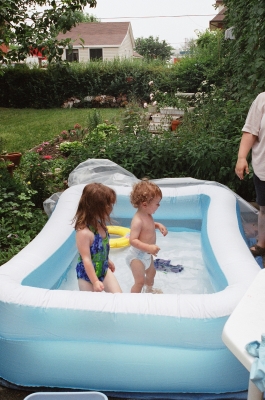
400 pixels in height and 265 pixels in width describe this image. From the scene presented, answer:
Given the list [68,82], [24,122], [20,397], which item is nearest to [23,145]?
[24,122]

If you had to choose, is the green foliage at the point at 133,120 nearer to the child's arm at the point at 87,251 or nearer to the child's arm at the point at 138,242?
the child's arm at the point at 138,242

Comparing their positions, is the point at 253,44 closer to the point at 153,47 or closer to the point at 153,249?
the point at 153,249

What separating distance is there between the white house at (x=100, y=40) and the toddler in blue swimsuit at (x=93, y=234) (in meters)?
29.7

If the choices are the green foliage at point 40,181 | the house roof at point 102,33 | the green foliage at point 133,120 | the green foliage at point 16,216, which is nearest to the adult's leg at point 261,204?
the green foliage at point 16,216

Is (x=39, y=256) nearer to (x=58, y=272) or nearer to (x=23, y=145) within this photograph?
(x=58, y=272)

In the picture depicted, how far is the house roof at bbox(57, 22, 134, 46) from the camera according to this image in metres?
32.2

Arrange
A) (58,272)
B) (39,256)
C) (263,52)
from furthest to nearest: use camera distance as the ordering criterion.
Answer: (263,52) < (58,272) < (39,256)

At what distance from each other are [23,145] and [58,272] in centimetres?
686

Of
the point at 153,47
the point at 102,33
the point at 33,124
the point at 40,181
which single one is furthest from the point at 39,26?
the point at 153,47

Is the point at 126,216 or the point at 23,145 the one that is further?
the point at 23,145

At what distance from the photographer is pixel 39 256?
3434mm

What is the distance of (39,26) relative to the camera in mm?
5570

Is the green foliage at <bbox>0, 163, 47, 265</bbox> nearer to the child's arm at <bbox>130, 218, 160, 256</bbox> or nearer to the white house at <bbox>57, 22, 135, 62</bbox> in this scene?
the child's arm at <bbox>130, 218, 160, 256</bbox>

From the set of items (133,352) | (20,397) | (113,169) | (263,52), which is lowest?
(20,397)
